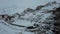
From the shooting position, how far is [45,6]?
1633 millimetres

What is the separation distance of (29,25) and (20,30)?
11 centimetres

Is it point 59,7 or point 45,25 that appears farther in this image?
point 59,7

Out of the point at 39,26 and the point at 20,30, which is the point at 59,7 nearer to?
the point at 39,26

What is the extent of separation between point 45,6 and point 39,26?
0.89 feet

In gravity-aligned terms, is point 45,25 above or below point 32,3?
below

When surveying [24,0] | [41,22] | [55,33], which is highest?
[24,0]

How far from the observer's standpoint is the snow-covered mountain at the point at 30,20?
147 centimetres

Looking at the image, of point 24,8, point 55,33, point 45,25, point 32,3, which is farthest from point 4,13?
point 55,33

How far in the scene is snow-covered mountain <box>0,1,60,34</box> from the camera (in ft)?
4.83

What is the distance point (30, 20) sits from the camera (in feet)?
5.02

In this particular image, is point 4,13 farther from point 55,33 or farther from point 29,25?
point 55,33

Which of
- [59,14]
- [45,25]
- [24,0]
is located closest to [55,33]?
[45,25]

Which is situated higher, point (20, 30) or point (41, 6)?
point (41, 6)

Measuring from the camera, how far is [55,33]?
146cm
